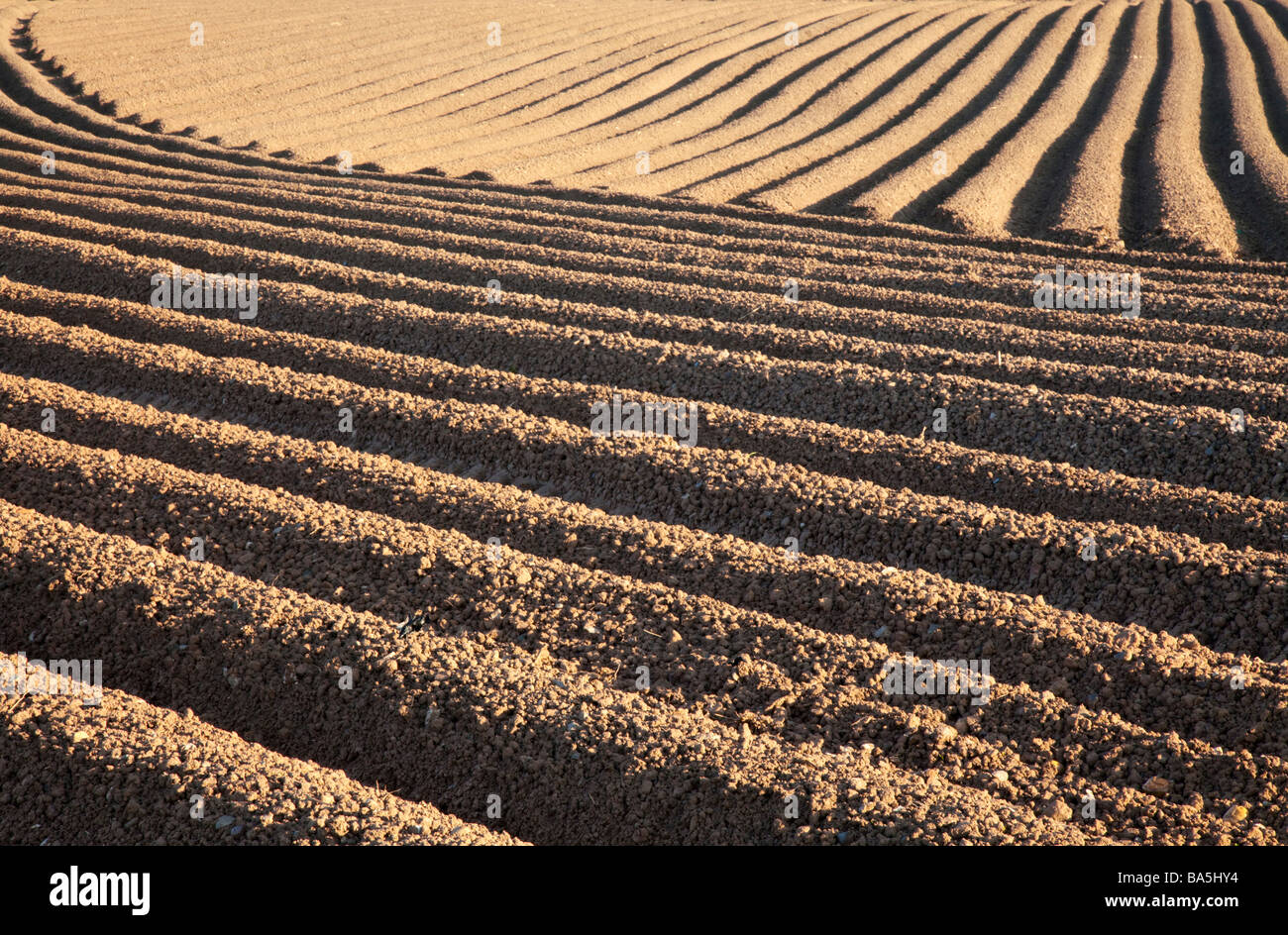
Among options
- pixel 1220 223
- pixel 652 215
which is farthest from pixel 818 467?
pixel 1220 223

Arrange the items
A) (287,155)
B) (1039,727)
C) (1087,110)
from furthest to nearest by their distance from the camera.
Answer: (1087,110), (287,155), (1039,727)

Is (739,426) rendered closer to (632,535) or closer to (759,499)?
(759,499)

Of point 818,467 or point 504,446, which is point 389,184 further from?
point 818,467

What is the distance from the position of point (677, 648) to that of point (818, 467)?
2.36 m

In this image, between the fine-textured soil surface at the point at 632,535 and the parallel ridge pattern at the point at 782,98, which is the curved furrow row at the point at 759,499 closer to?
the fine-textured soil surface at the point at 632,535

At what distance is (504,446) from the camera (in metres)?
6.72

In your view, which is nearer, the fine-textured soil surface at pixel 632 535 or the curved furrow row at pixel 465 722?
the curved furrow row at pixel 465 722

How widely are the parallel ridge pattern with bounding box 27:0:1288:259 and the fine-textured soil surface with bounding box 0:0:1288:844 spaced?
218cm

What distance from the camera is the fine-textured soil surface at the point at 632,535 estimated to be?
3.83m

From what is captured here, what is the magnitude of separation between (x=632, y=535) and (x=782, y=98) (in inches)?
673

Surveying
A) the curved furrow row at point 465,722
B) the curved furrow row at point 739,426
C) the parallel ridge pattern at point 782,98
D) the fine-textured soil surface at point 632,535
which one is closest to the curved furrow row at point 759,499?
the fine-textured soil surface at point 632,535

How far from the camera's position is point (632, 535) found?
5504mm

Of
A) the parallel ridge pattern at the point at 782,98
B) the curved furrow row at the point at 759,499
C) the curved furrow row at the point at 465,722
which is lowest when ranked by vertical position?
the curved furrow row at the point at 465,722

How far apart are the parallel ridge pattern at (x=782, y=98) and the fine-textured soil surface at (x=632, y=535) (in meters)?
2.18
